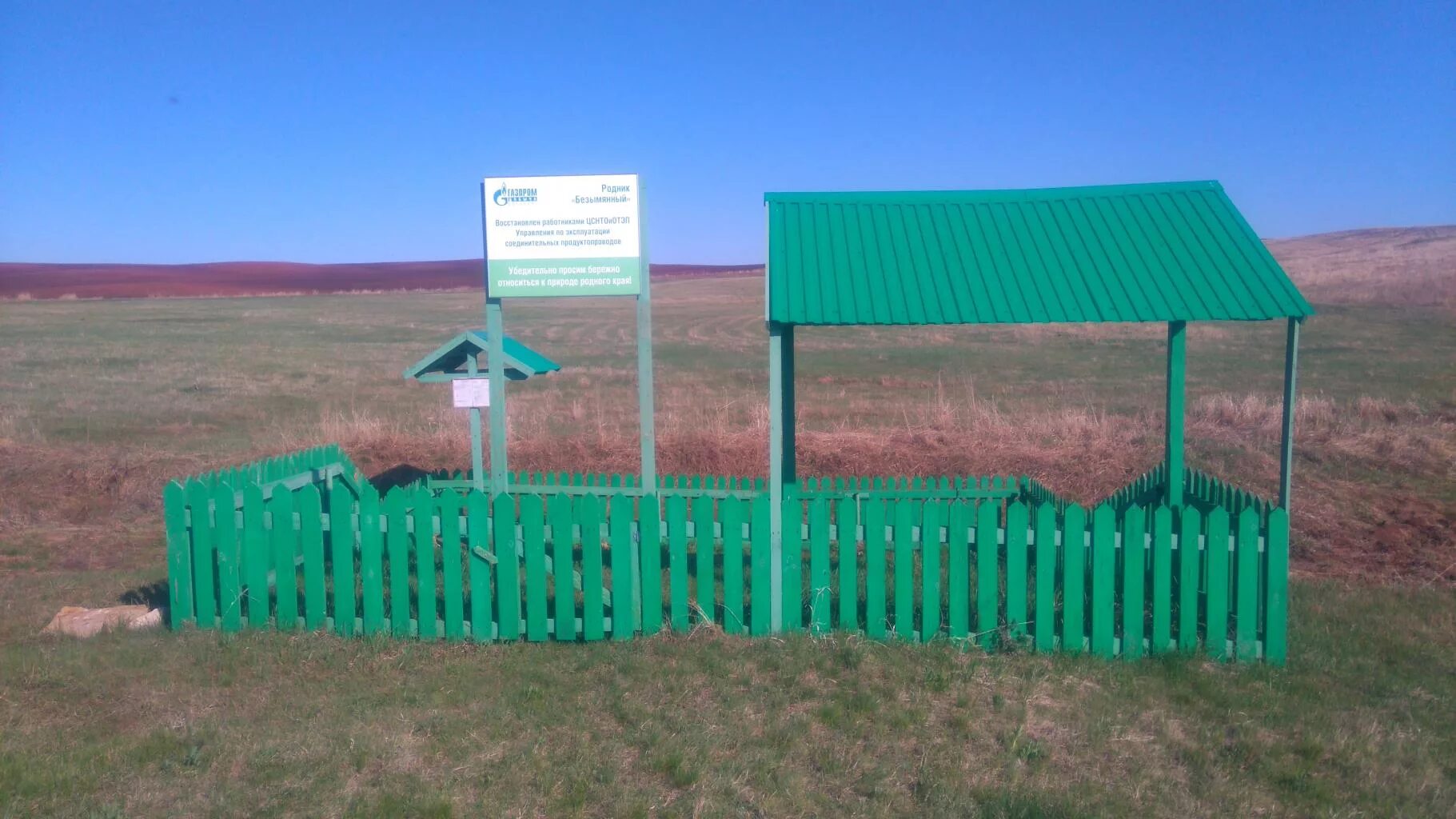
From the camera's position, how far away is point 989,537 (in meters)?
6.37

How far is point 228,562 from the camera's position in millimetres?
6770

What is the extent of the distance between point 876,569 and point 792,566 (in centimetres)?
52

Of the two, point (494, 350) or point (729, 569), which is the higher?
point (494, 350)

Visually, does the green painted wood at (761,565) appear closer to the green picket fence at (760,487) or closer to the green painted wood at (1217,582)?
the green painted wood at (1217,582)

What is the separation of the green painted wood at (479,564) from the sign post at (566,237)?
128cm

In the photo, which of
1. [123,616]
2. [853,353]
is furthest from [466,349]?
[853,353]

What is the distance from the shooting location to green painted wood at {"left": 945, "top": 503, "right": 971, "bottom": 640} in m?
6.34

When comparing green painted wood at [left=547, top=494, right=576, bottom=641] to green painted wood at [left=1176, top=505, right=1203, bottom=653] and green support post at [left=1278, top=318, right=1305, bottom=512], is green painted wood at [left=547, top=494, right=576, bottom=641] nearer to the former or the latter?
green painted wood at [left=1176, top=505, right=1203, bottom=653]

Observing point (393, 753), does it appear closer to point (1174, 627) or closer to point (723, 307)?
point (1174, 627)

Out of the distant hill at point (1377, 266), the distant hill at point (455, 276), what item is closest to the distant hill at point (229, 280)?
the distant hill at point (455, 276)

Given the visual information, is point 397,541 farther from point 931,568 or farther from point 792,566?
point 931,568

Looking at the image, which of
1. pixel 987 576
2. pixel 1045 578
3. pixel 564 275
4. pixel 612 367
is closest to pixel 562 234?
pixel 564 275

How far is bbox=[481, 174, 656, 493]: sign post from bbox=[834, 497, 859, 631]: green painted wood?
1597 mm

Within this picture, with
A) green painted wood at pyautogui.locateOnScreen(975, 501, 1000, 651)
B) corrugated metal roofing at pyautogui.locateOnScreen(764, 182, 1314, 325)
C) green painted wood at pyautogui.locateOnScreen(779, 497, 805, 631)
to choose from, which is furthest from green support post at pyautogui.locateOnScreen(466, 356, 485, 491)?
green painted wood at pyautogui.locateOnScreen(975, 501, 1000, 651)
